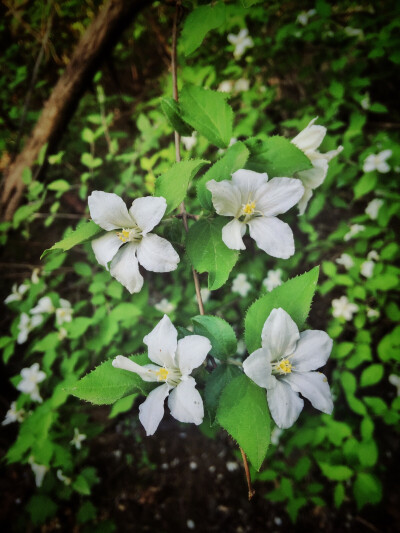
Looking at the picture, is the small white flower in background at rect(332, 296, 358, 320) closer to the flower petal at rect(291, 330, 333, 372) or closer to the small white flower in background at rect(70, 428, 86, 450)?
the flower petal at rect(291, 330, 333, 372)

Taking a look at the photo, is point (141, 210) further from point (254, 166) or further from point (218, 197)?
point (254, 166)

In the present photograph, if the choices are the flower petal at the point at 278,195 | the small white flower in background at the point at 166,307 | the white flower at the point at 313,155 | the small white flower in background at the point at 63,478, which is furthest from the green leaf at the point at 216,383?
the small white flower in background at the point at 63,478

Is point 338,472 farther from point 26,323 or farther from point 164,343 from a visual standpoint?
point 26,323

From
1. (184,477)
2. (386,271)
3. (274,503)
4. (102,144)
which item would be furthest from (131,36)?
(274,503)

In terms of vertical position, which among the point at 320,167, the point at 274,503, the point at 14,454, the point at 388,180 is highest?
the point at 320,167

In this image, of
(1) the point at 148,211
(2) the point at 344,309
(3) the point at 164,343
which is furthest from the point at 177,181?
(2) the point at 344,309

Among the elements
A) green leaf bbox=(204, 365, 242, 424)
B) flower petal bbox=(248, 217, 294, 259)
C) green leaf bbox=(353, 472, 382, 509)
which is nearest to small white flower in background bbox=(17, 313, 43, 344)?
green leaf bbox=(204, 365, 242, 424)
